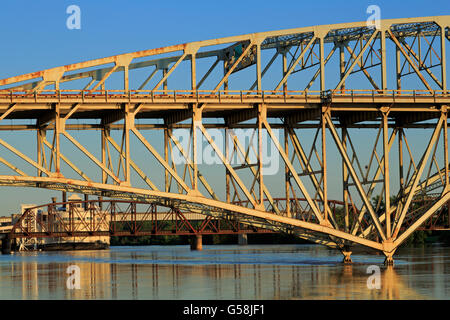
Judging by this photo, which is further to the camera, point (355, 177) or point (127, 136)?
point (355, 177)

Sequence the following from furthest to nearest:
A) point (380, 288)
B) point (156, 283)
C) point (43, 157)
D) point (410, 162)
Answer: point (410, 162) → point (43, 157) → point (156, 283) → point (380, 288)

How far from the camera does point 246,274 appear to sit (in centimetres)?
7212

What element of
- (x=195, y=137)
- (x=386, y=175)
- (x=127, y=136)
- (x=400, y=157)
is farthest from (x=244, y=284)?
(x=400, y=157)

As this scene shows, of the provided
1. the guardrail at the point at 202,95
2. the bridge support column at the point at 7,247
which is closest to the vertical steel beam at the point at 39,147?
the guardrail at the point at 202,95

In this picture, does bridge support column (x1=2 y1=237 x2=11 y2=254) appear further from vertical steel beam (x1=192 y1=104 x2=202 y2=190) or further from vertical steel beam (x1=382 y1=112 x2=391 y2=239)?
vertical steel beam (x1=382 y1=112 x2=391 y2=239)

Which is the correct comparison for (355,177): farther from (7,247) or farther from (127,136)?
(7,247)

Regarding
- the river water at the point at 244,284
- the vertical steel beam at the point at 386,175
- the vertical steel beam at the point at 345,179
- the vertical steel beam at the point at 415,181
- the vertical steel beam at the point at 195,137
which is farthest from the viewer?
the vertical steel beam at the point at 345,179

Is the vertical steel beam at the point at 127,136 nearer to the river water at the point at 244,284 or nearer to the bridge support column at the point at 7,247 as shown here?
the river water at the point at 244,284

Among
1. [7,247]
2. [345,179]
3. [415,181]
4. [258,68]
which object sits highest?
[258,68]

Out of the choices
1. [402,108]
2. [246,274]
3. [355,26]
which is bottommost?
[246,274]
